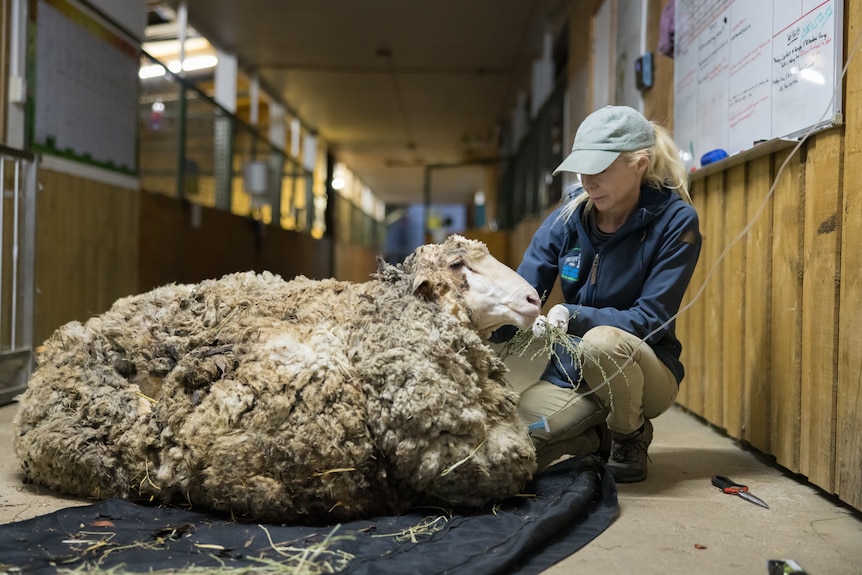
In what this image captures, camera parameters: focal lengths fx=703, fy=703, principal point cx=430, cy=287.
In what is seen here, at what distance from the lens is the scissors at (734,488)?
2.41m

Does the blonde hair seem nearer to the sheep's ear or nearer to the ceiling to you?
the sheep's ear

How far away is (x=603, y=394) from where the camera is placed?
2648mm

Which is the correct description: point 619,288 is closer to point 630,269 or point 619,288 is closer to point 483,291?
point 630,269

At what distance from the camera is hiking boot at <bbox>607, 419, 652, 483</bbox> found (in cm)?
268

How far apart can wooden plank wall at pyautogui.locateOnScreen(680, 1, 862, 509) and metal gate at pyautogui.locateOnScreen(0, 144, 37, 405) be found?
372 centimetres

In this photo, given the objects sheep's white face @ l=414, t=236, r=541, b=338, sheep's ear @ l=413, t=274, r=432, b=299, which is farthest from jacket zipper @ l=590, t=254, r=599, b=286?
sheep's ear @ l=413, t=274, r=432, b=299

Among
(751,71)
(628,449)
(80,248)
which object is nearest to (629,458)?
(628,449)

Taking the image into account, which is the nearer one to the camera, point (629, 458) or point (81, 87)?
point (629, 458)

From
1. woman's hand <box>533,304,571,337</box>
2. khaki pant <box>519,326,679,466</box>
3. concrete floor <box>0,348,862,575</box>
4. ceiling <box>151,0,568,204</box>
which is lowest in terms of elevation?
concrete floor <box>0,348,862,575</box>

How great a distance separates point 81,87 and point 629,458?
441cm

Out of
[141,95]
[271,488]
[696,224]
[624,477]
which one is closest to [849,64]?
[696,224]

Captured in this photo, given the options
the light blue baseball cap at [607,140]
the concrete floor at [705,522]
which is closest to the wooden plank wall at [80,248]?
the concrete floor at [705,522]

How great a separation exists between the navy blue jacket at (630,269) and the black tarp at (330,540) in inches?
23.9

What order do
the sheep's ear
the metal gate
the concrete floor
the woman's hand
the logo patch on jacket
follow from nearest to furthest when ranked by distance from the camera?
the concrete floor
the sheep's ear
the woman's hand
the logo patch on jacket
the metal gate
